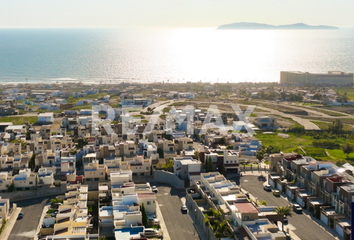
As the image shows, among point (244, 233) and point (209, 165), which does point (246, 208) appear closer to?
point (244, 233)

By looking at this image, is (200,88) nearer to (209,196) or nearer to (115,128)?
(115,128)

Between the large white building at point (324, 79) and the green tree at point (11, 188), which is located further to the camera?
the large white building at point (324, 79)

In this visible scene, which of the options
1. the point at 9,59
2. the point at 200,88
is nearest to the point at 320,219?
the point at 200,88

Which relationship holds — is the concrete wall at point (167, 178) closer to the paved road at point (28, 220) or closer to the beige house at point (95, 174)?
the beige house at point (95, 174)

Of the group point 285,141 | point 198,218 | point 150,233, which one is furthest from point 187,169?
point 285,141

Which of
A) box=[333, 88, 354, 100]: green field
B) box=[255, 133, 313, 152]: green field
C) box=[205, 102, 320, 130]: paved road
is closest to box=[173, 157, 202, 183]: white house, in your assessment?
box=[255, 133, 313, 152]: green field

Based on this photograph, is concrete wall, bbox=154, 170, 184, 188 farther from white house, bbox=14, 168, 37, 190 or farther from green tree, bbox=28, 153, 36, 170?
green tree, bbox=28, 153, 36, 170

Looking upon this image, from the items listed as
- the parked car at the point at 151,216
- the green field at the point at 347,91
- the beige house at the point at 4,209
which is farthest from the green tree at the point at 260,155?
the green field at the point at 347,91
